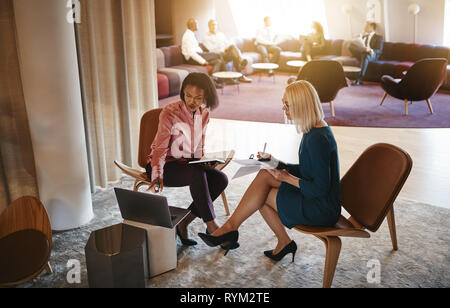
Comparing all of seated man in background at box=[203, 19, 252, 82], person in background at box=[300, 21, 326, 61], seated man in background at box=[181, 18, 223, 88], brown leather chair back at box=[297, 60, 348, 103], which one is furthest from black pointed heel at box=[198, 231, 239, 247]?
person in background at box=[300, 21, 326, 61]

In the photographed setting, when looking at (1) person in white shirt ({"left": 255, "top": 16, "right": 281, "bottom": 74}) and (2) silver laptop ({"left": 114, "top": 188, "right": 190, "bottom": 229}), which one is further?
(1) person in white shirt ({"left": 255, "top": 16, "right": 281, "bottom": 74})

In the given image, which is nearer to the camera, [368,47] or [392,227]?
[392,227]

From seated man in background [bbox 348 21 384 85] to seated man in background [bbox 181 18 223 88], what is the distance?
3.03 m

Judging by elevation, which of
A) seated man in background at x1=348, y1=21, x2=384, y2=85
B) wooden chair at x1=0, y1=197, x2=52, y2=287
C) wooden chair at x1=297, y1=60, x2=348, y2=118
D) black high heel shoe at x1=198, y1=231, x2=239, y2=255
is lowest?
black high heel shoe at x1=198, y1=231, x2=239, y2=255

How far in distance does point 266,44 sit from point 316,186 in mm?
8624

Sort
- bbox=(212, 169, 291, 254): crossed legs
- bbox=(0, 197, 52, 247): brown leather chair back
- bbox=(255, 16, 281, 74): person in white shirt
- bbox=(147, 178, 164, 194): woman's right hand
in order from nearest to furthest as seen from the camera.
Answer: bbox=(0, 197, 52, 247): brown leather chair back → bbox=(212, 169, 291, 254): crossed legs → bbox=(147, 178, 164, 194): woman's right hand → bbox=(255, 16, 281, 74): person in white shirt

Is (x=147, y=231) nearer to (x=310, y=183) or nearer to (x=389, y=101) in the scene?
(x=310, y=183)

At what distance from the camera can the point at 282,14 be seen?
453 inches

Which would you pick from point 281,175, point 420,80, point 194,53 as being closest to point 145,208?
point 281,175

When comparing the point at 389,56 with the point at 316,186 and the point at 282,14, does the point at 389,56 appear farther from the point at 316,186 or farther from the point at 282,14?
the point at 316,186

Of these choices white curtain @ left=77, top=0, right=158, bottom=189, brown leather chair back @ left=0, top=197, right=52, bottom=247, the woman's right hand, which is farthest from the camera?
white curtain @ left=77, top=0, right=158, bottom=189

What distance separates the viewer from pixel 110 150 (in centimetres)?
360

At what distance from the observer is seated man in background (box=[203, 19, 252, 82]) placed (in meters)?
8.84

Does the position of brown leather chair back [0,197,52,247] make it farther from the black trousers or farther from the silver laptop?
the black trousers
